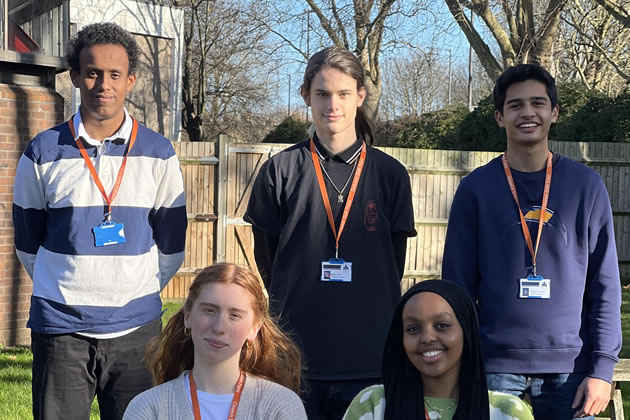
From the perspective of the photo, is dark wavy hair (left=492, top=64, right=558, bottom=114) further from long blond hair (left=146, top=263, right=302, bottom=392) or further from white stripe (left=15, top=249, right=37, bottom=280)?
white stripe (left=15, top=249, right=37, bottom=280)

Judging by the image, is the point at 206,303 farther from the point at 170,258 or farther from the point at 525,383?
the point at 525,383

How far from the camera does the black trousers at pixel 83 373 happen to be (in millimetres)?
3244

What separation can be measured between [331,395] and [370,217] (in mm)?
777

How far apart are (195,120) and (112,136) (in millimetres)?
24935

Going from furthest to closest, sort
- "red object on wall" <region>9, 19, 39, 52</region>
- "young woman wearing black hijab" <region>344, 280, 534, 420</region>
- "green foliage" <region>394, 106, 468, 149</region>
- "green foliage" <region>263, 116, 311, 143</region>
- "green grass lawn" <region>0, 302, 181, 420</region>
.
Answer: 1. "green foliage" <region>263, 116, 311, 143</region>
2. "green foliage" <region>394, 106, 468, 149</region>
3. "red object on wall" <region>9, 19, 39, 52</region>
4. "green grass lawn" <region>0, 302, 181, 420</region>
5. "young woman wearing black hijab" <region>344, 280, 534, 420</region>

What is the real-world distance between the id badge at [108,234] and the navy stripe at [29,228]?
308 mm

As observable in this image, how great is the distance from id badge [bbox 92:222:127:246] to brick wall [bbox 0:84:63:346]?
509cm

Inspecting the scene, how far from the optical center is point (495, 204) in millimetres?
3195

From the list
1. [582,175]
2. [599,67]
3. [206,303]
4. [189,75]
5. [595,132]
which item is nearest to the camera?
[206,303]

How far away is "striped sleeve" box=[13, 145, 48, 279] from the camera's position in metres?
3.29

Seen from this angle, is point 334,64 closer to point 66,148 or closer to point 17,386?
point 66,148

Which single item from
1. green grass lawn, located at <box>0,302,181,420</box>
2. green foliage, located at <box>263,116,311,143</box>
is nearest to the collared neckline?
green grass lawn, located at <box>0,302,181,420</box>

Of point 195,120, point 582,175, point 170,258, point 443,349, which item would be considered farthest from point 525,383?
point 195,120

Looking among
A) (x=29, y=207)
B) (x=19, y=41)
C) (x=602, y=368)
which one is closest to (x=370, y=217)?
(x=602, y=368)
